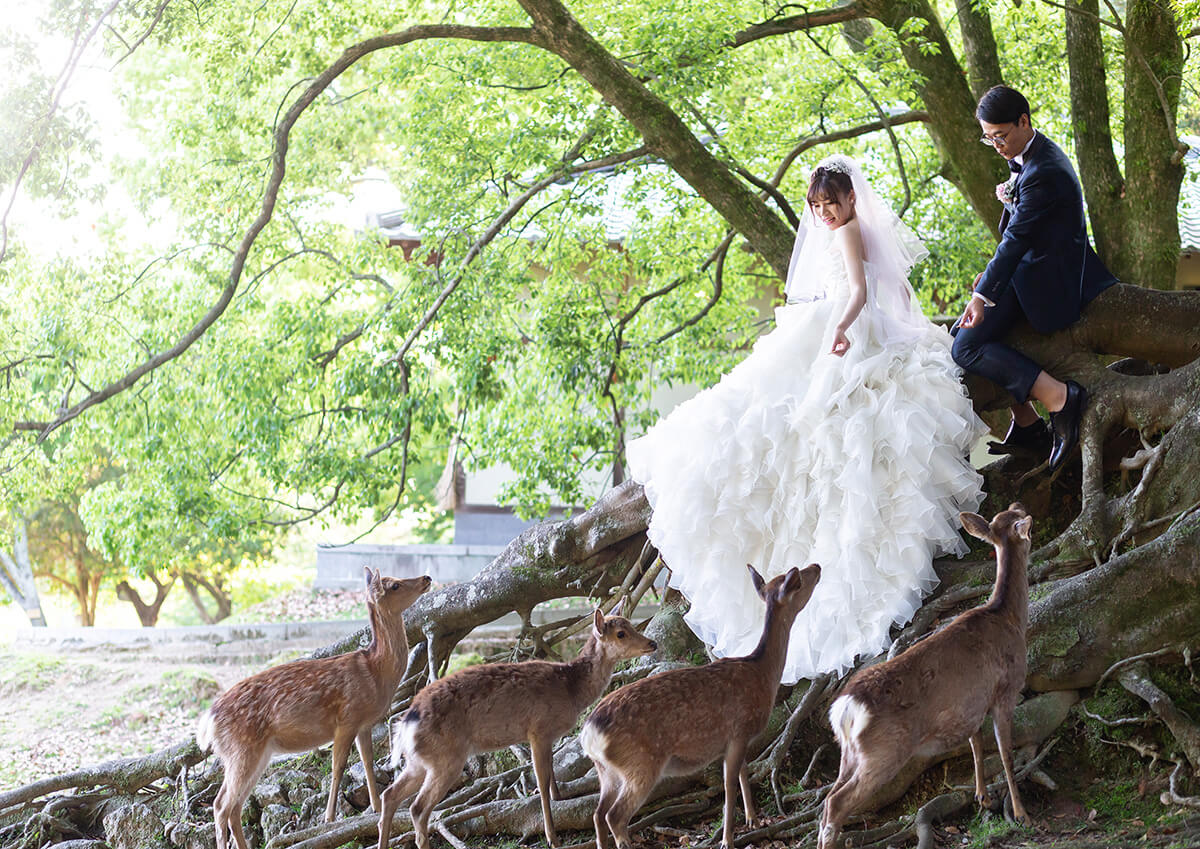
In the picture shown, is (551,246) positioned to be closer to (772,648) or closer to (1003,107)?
(1003,107)

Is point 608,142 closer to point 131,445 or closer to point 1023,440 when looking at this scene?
point 1023,440

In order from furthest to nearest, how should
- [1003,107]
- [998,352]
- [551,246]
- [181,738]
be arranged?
[181,738]
[551,246]
[998,352]
[1003,107]

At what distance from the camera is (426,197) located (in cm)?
955

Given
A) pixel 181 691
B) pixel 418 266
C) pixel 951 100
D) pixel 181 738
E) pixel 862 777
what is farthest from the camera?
pixel 181 691

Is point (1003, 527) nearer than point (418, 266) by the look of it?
Yes

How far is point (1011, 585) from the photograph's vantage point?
373 cm

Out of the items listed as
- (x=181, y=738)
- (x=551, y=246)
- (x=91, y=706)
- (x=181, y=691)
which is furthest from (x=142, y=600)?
(x=551, y=246)

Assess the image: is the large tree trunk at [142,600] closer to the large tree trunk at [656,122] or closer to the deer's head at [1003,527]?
the large tree trunk at [656,122]

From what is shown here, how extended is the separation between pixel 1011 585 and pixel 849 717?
76cm

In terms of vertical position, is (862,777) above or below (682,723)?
below

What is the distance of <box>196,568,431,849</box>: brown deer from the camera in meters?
4.36

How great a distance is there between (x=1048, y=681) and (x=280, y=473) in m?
6.45

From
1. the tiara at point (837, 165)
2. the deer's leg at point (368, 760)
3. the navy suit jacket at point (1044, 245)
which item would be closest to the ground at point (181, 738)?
the deer's leg at point (368, 760)

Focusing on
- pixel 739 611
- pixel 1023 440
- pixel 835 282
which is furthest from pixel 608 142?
pixel 739 611
